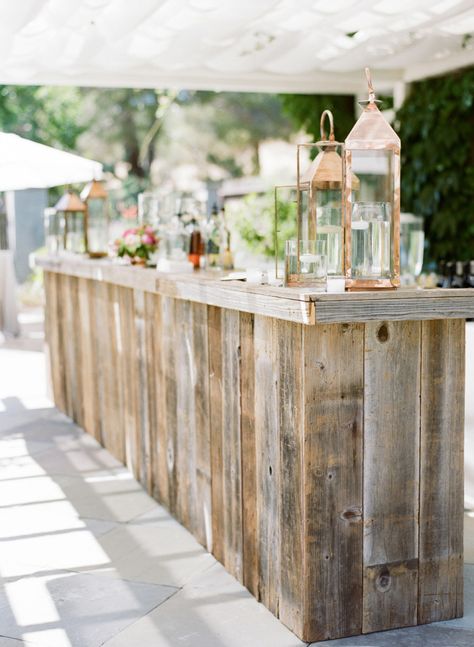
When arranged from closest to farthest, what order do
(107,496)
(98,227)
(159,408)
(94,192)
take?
(159,408)
(107,496)
(94,192)
(98,227)

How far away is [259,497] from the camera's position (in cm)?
293

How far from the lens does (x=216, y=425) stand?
3262mm

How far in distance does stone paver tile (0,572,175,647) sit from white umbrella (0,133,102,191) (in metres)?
2.09

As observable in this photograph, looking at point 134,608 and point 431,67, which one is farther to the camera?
point 431,67

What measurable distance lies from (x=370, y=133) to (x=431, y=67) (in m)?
5.05

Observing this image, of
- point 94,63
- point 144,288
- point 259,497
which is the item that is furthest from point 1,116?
point 259,497

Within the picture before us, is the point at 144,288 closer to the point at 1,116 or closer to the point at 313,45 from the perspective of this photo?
the point at 313,45

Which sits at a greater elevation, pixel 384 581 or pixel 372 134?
pixel 372 134

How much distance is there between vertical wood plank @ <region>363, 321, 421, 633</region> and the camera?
266 centimetres

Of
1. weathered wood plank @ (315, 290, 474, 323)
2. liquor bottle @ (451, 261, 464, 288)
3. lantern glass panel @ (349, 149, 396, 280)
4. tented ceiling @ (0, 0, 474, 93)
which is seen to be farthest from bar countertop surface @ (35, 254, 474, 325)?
tented ceiling @ (0, 0, 474, 93)

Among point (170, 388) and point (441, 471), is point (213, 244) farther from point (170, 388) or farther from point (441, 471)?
point (441, 471)

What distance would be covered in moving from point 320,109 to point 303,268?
6230 millimetres

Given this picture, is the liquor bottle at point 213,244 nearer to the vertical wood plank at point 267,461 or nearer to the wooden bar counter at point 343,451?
the wooden bar counter at point 343,451

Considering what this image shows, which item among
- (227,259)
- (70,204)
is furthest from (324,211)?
(70,204)
